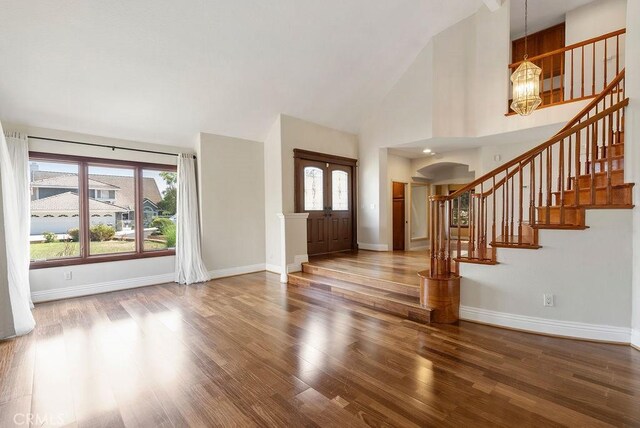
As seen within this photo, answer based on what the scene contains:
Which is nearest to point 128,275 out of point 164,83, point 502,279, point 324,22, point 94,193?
point 94,193

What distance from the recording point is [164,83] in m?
A: 4.37

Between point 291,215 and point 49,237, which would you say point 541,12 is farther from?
point 49,237

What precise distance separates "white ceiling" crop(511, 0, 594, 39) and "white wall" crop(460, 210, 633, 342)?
15.9 feet

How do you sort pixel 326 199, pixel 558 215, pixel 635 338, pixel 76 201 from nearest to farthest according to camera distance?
1. pixel 635 338
2. pixel 558 215
3. pixel 76 201
4. pixel 326 199

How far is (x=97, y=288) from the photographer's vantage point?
4.95 metres

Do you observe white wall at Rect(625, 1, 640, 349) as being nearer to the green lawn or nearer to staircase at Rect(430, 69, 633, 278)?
staircase at Rect(430, 69, 633, 278)

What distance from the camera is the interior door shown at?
24.9ft

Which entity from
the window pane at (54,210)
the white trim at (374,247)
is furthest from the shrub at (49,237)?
the white trim at (374,247)

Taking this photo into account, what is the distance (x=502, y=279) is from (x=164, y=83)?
5299mm

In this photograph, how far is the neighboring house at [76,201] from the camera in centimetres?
461

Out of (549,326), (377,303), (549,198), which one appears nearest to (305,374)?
(377,303)

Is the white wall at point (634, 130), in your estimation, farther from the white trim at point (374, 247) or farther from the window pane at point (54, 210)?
the window pane at point (54, 210)

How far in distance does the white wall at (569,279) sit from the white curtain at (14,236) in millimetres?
5330

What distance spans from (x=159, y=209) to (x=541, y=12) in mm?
8397
